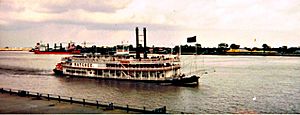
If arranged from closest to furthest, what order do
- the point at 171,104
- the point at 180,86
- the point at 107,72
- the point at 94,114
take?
the point at 94,114 → the point at 171,104 → the point at 180,86 → the point at 107,72

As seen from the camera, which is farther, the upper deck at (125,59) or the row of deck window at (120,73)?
the row of deck window at (120,73)

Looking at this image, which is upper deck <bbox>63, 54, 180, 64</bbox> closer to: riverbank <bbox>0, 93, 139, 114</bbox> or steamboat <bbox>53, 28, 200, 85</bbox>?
steamboat <bbox>53, 28, 200, 85</bbox>

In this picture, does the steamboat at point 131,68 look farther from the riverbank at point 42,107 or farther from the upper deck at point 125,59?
the riverbank at point 42,107

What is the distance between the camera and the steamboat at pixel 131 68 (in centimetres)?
7538

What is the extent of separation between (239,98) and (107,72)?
126 feet

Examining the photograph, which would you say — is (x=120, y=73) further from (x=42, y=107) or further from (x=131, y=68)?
(x=42, y=107)

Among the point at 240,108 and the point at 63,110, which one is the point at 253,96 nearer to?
the point at 240,108

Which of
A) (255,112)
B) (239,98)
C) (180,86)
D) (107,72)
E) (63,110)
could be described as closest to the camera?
(63,110)

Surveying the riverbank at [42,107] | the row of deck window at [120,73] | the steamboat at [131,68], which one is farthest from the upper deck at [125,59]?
the riverbank at [42,107]

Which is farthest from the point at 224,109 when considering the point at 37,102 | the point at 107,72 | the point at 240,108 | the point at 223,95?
the point at 107,72

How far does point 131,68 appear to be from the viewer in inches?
3130

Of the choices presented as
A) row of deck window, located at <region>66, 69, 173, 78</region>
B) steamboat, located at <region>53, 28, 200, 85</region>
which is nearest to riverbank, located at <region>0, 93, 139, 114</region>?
steamboat, located at <region>53, 28, 200, 85</region>

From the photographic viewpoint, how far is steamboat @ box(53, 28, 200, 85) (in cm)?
7538

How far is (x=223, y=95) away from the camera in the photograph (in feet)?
198
